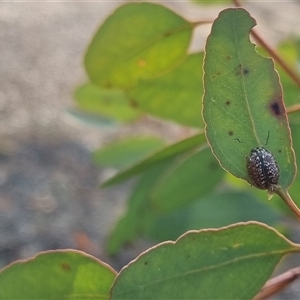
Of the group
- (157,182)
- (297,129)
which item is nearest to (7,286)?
(297,129)

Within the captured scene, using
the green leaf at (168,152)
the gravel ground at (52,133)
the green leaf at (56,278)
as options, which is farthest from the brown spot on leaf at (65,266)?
the gravel ground at (52,133)

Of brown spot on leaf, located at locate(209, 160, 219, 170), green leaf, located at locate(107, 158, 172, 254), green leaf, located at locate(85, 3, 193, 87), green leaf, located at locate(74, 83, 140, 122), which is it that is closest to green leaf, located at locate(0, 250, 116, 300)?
green leaf, located at locate(85, 3, 193, 87)

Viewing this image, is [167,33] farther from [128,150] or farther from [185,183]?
[128,150]

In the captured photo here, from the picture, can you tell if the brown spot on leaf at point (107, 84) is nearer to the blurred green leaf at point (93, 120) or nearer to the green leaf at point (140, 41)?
the green leaf at point (140, 41)

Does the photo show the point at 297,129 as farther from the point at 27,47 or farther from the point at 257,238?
the point at 27,47

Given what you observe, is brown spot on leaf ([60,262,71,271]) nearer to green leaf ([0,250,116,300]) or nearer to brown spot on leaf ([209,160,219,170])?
green leaf ([0,250,116,300])

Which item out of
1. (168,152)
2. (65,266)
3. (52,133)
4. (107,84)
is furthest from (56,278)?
(52,133)
